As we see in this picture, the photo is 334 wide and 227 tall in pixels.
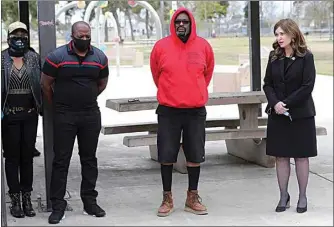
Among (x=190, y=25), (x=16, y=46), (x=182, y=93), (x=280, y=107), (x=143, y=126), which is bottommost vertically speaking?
(x=143, y=126)

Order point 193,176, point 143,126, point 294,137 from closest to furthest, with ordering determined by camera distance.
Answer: point 294,137 → point 193,176 → point 143,126

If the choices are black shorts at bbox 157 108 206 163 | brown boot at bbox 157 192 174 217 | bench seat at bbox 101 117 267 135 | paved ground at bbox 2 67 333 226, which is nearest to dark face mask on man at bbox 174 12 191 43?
black shorts at bbox 157 108 206 163

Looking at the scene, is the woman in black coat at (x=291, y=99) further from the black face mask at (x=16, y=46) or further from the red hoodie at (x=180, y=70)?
the black face mask at (x=16, y=46)

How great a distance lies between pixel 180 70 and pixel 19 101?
54.5 inches

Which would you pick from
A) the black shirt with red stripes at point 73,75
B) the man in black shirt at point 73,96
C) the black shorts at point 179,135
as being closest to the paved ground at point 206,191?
the man in black shirt at point 73,96

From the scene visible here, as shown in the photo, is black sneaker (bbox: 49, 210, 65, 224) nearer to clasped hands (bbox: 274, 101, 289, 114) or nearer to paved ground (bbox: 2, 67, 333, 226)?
paved ground (bbox: 2, 67, 333, 226)

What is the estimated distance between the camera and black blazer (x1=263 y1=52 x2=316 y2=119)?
5359mm

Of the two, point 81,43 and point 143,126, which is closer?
point 81,43

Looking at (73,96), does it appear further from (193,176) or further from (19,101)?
(193,176)

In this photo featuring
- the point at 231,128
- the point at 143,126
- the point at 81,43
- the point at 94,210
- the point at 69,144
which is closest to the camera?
the point at 81,43

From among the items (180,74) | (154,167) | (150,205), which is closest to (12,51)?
(180,74)

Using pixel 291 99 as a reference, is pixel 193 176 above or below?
below

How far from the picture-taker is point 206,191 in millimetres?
6516

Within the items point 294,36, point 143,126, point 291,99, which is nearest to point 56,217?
point 291,99
